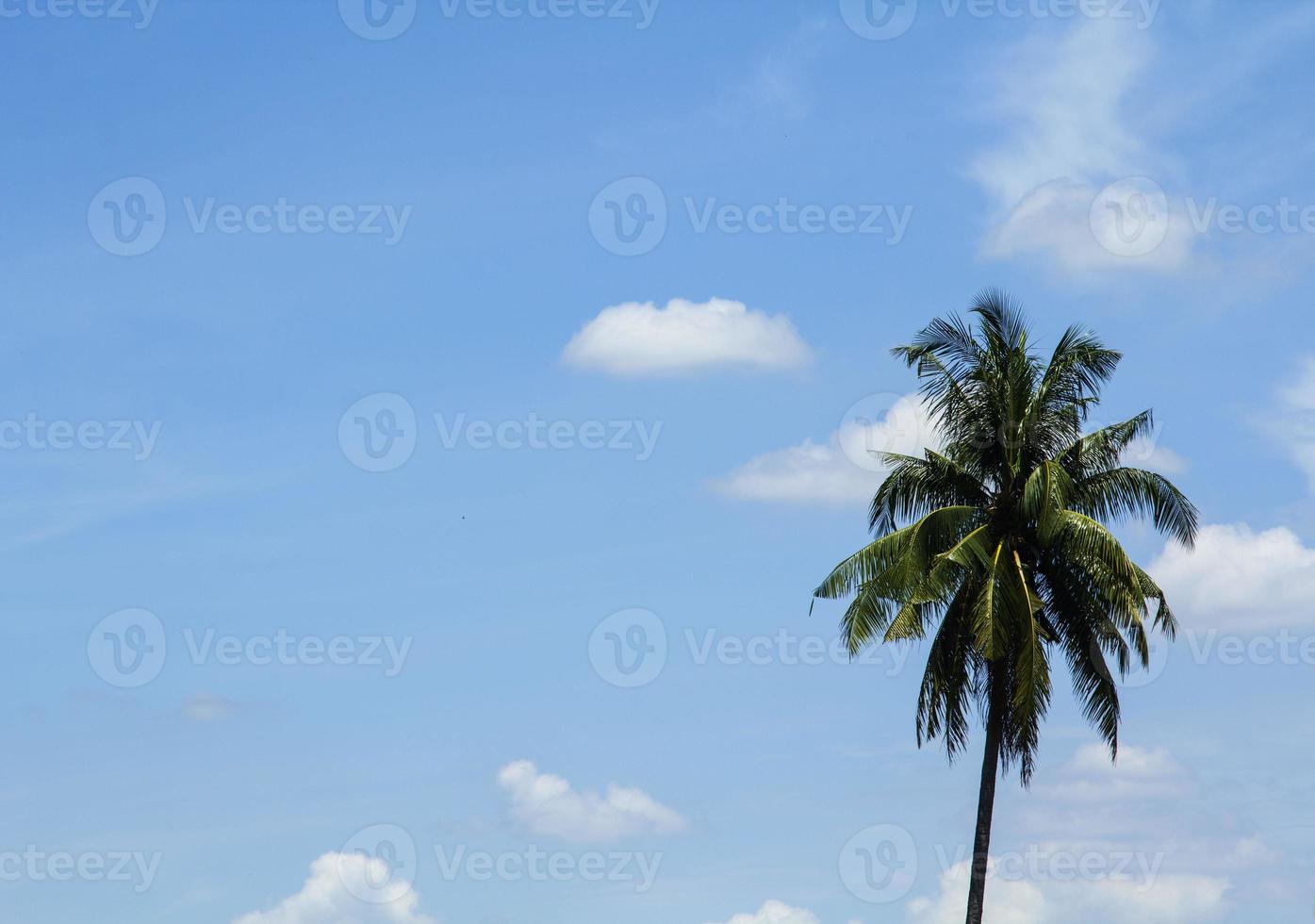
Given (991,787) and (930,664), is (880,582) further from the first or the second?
(991,787)

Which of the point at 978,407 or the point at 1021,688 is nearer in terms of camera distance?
the point at 1021,688

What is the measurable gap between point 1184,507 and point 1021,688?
6.21 m

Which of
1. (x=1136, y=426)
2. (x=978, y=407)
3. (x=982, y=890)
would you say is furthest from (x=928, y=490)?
(x=982, y=890)

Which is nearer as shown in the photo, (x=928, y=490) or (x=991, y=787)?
(x=991, y=787)

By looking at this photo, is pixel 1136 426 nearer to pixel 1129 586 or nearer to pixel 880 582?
pixel 1129 586

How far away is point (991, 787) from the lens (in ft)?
135

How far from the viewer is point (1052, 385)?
43.7 m

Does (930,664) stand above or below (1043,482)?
below

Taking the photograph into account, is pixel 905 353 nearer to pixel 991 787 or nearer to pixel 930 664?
pixel 930 664

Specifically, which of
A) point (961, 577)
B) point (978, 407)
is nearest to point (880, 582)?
point (961, 577)

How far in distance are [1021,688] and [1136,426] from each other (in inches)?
294

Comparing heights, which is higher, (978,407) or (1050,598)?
(978,407)

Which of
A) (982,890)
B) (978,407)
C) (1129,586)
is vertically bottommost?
(982,890)

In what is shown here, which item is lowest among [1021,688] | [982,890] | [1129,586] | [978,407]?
[982,890]
